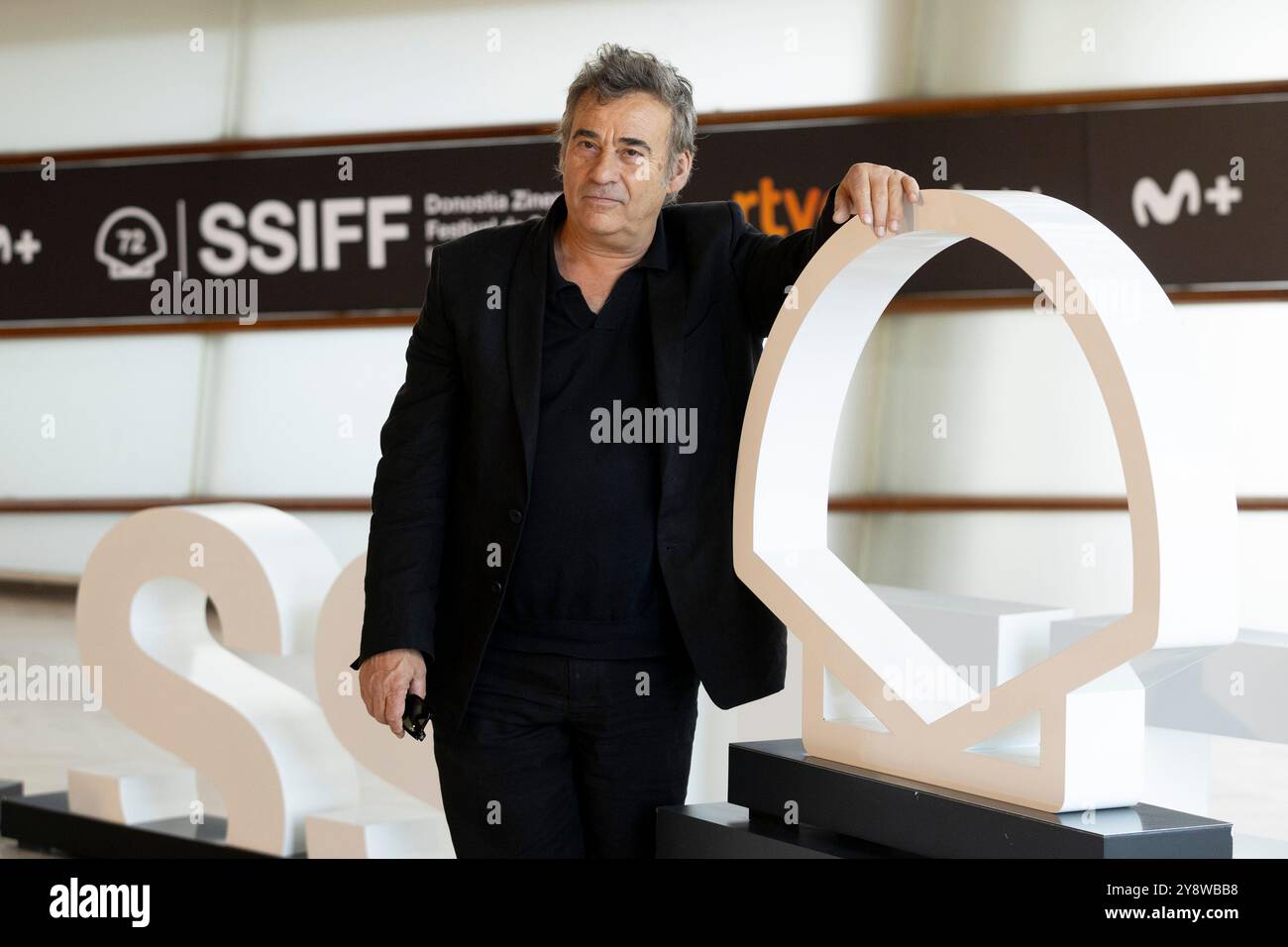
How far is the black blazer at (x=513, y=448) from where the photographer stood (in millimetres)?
1846

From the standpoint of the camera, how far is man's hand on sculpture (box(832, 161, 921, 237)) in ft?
5.12

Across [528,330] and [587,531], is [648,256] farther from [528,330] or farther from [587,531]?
[587,531]

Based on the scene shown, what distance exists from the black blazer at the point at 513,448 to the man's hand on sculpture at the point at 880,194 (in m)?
0.19

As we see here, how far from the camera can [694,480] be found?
1.87m

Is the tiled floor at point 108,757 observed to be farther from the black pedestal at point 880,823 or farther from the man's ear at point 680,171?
the man's ear at point 680,171

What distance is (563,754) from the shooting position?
189cm

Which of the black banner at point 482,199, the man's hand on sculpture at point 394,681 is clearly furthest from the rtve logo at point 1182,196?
the man's hand on sculpture at point 394,681

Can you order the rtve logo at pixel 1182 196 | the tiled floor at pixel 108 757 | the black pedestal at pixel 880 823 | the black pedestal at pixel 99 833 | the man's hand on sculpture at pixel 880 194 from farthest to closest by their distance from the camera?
1. the rtve logo at pixel 1182 196
2. the tiled floor at pixel 108 757
3. the black pedestal at pixel 99 833
4. the man's hand on sculpture at pixel 880 194
5. the black pedestal at pixel 880 823

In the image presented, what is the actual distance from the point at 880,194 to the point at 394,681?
0.86m

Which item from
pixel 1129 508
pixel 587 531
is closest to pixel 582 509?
pixel 587 531

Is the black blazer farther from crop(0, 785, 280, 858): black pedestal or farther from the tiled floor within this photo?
the tiled floor

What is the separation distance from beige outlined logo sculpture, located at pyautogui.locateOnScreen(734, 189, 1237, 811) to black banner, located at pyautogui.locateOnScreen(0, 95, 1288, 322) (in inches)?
161
